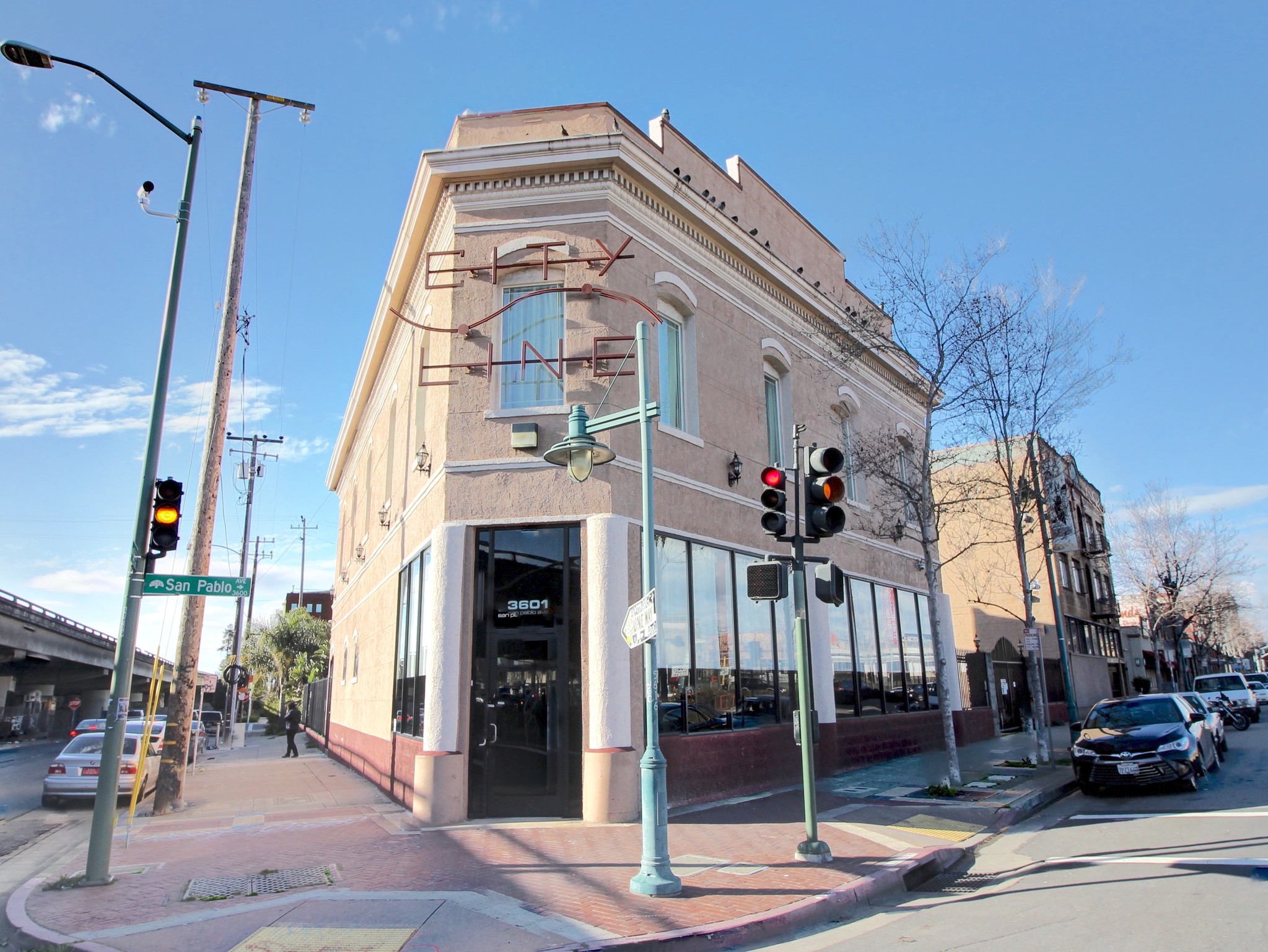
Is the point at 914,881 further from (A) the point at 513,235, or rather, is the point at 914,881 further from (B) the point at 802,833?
(A) the point at 513,235

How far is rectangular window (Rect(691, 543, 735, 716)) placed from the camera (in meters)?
12.7

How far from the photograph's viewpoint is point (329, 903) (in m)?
7.18

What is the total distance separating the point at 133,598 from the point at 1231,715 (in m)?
31.7

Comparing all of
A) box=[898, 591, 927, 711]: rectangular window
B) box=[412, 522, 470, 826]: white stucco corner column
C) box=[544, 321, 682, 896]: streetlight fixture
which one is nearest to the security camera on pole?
box=[544, 321, 682, 896]: streetlight fixture

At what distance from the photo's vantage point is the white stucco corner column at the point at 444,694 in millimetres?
10773

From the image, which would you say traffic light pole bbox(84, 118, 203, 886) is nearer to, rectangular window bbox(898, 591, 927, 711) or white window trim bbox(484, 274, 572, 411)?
white window trim bbox(484, 274, 572, 411)

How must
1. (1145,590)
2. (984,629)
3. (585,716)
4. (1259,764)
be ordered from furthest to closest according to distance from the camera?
(1145,590)
(984,629)
(1259,764)
(585,716)

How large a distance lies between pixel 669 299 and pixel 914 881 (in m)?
9.48

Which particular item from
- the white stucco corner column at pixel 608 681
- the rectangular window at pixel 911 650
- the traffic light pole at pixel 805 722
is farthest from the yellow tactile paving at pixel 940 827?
the rectangular window at pixel 911 650

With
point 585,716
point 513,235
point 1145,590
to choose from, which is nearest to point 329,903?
point 585,716

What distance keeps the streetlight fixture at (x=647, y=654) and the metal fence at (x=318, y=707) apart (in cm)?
2184

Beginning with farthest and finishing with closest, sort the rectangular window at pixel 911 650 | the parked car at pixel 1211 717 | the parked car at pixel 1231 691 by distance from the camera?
the parked car at pixel 1231 691
the rectangular window at pixel 911 650
the parked car at pixel 1211 717

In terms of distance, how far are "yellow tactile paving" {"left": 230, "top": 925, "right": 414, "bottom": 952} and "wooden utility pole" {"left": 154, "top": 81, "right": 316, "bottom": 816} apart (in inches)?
310

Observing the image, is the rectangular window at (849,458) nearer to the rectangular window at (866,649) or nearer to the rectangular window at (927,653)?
the rectangular window at (866,649)
